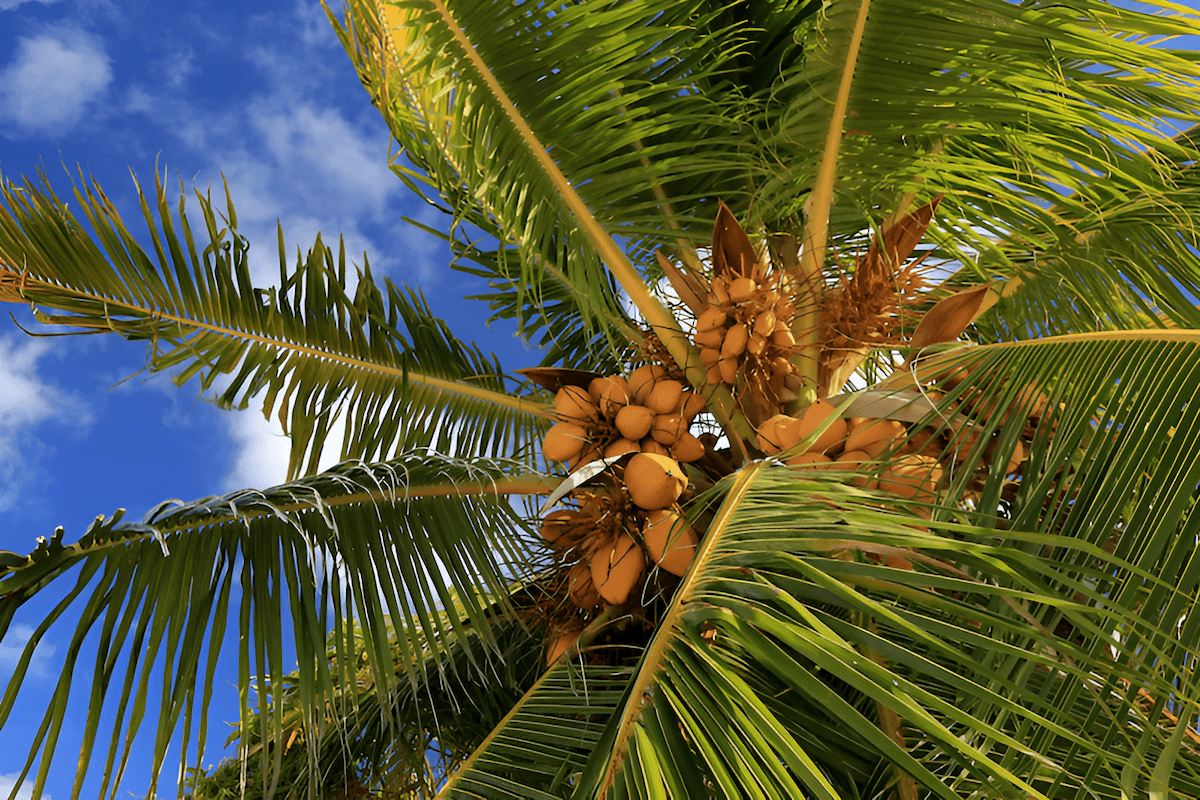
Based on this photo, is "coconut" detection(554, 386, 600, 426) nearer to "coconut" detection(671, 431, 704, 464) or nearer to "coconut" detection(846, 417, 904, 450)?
"coconut" detection(671, 431, 704, 464)

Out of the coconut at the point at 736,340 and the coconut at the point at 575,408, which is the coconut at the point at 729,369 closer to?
the coconut at the point at 736,340

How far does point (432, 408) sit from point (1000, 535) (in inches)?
101

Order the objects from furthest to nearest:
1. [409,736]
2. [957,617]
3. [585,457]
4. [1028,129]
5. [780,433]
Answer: [409,736] → [1028,129] → [585,457] → [780,433] → [957,617]

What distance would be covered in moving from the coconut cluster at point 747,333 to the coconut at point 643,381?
12cm

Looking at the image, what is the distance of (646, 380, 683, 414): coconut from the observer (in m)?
2.17

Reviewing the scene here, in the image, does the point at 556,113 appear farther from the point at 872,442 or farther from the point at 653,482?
the point at 872,442

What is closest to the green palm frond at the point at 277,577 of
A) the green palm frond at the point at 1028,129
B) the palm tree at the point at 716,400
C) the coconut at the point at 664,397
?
the palm tree at the point at 716,400

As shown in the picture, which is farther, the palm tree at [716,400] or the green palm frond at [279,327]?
the green palm frond at [279,327]

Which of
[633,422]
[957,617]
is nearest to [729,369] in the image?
[633,422]

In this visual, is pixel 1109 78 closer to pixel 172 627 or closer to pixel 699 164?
pixel 699 164

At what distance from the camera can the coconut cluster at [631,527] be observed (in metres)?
1.92

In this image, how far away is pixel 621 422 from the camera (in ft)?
7.02

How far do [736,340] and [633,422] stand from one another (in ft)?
1.09

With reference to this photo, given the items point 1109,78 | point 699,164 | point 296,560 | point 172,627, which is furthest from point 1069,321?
point 172,627
